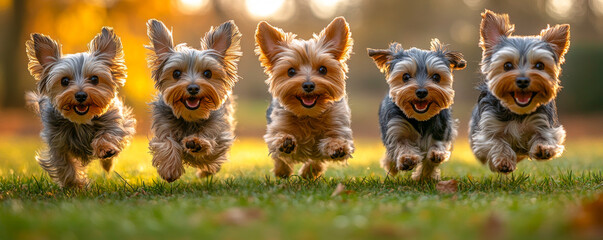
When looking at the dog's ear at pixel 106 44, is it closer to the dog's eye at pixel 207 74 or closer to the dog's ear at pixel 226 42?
the dog's ear at pixel 226 42

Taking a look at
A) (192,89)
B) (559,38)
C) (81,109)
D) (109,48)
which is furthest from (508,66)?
(81,109)

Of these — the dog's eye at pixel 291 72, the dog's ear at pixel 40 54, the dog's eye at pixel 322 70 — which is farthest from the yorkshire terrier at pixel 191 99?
the dog's ear at pixel 40 54

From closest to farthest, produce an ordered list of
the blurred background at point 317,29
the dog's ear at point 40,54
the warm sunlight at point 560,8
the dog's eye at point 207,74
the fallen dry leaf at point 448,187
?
the fallen dry leaf at point 448,187, the dog's eye at point 207,74, the dog's ear at point 40,54, the blurred background at point 317,29, the warm sunlight at point 560,8

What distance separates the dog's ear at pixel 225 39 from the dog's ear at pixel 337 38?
1054 millimetres

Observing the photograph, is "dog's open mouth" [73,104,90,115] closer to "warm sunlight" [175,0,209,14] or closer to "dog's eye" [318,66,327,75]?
"dog's eye" [318,66,327,75]

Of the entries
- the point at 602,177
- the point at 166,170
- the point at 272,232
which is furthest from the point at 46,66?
the point at 602,177

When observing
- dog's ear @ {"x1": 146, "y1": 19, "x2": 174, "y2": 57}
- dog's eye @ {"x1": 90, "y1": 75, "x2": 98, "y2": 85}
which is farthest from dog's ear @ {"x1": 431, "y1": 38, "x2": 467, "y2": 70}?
dog's eye @ {"x1": 90, "y1": 75, "x2": 98, "y2": 85}

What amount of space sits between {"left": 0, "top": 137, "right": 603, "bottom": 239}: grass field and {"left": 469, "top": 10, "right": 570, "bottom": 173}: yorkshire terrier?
384mm

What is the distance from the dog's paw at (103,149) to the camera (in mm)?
6289

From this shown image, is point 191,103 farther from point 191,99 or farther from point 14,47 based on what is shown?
point 14,47

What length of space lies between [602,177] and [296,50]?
381cm

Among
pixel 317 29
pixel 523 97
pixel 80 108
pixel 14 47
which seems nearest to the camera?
pixel 523 97

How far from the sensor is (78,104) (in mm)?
6441

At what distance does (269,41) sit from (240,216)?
3379 mm
